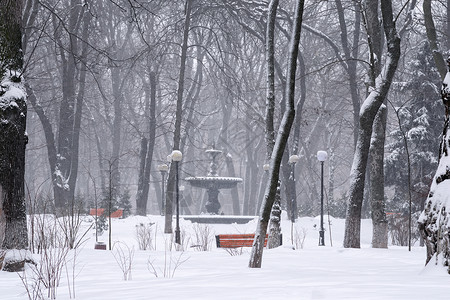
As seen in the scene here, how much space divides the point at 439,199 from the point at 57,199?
64.4 feet

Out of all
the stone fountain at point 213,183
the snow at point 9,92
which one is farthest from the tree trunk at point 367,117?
the stone fountain at point 213,183

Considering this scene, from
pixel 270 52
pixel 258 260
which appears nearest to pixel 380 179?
pixel 270 52

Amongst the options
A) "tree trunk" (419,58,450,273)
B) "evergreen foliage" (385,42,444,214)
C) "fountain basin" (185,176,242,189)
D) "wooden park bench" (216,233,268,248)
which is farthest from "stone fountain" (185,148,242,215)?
"tree trunk" (419,58,450,273)

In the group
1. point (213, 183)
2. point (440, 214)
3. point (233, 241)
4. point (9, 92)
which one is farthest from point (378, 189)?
point (213, 183)

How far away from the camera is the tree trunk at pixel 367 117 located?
12.0 m

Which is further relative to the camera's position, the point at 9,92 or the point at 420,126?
the point at 420,126

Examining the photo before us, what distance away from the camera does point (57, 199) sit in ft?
77.2

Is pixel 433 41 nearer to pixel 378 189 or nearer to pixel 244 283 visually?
pixel 378 189

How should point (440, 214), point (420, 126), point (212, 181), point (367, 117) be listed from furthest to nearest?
1. point (212, 181)
2. point (420, 126)
3. point (367, 117)
4. point (440, 214)

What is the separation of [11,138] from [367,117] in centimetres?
736

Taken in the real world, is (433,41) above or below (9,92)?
above

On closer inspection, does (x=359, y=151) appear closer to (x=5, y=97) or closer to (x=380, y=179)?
(x=380, y=179)

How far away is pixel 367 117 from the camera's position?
41.1 feet

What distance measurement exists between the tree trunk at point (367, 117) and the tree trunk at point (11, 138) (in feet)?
23.4
